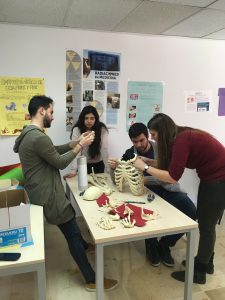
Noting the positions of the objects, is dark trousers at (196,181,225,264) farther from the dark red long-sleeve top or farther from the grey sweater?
the grey sweater

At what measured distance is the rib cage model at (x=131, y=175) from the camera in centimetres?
198

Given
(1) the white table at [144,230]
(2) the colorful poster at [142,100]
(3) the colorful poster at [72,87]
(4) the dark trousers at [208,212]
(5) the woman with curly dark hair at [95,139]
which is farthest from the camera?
(2) the colorful poster at [142,100]

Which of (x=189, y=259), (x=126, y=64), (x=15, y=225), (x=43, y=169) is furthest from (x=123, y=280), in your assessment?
(x=126, y=64)

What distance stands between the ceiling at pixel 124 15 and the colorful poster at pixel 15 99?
58cm

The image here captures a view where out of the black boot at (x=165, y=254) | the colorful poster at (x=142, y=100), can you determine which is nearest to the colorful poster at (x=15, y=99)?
the colorful poster at (x=142, y=100)

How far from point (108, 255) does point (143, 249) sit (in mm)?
363

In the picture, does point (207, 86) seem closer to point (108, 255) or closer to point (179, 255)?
point (179, 255)

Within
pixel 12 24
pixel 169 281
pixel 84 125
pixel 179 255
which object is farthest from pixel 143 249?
pixel 12 24

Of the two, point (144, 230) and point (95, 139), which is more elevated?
point (95, 139)

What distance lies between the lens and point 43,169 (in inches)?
71.8

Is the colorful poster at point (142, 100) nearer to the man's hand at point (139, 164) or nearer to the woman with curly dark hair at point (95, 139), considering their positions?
the woman with curly dark hair at point (95, 139)

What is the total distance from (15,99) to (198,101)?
2.25 metres

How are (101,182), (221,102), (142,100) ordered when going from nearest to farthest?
(101,182)
(142,100)
(221,102)

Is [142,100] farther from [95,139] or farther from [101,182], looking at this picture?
[101,182]
